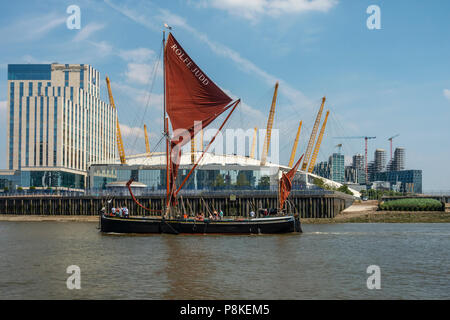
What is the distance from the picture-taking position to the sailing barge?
59.5 metres

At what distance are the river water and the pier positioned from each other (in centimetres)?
3856

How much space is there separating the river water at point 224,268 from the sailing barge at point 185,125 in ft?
18.9

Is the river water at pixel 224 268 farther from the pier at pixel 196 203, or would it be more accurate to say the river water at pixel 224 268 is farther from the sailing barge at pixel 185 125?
the pier at pixel 196 203

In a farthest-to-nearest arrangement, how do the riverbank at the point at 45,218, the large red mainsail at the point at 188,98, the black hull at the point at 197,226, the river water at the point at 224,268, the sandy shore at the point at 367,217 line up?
the riverbank at the point at 45,218
the sandy shore at the point at 367,217
the large red mainsail at the point at 188,98
the black hull at the point at 197,226
the river water at the point at 224,268

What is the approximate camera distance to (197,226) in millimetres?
59438

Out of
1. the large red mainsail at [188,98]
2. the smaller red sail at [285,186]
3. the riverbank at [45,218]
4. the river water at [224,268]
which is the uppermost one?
the large red mainsail at [188,98]

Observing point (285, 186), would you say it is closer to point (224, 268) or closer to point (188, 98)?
point (188, 98)

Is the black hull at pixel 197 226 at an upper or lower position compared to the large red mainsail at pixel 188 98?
lower

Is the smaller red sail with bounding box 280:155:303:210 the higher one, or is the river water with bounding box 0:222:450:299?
the smaller red sail with bounding box 280:155:303:210

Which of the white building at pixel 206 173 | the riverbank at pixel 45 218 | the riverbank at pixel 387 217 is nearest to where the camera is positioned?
the riverbank at pixel 387 217

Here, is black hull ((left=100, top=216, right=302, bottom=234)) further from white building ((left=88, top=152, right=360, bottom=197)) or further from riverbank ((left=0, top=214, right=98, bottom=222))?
white building ((left=88, top=152, right=360, bottom=197))

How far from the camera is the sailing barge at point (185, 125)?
5953cm

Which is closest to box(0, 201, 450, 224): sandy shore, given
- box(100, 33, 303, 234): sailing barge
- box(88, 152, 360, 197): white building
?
box(100, 33, 303, 234): sailing barge

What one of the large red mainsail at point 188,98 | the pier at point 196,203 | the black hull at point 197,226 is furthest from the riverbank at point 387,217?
the large red mainsail at point 188,98
